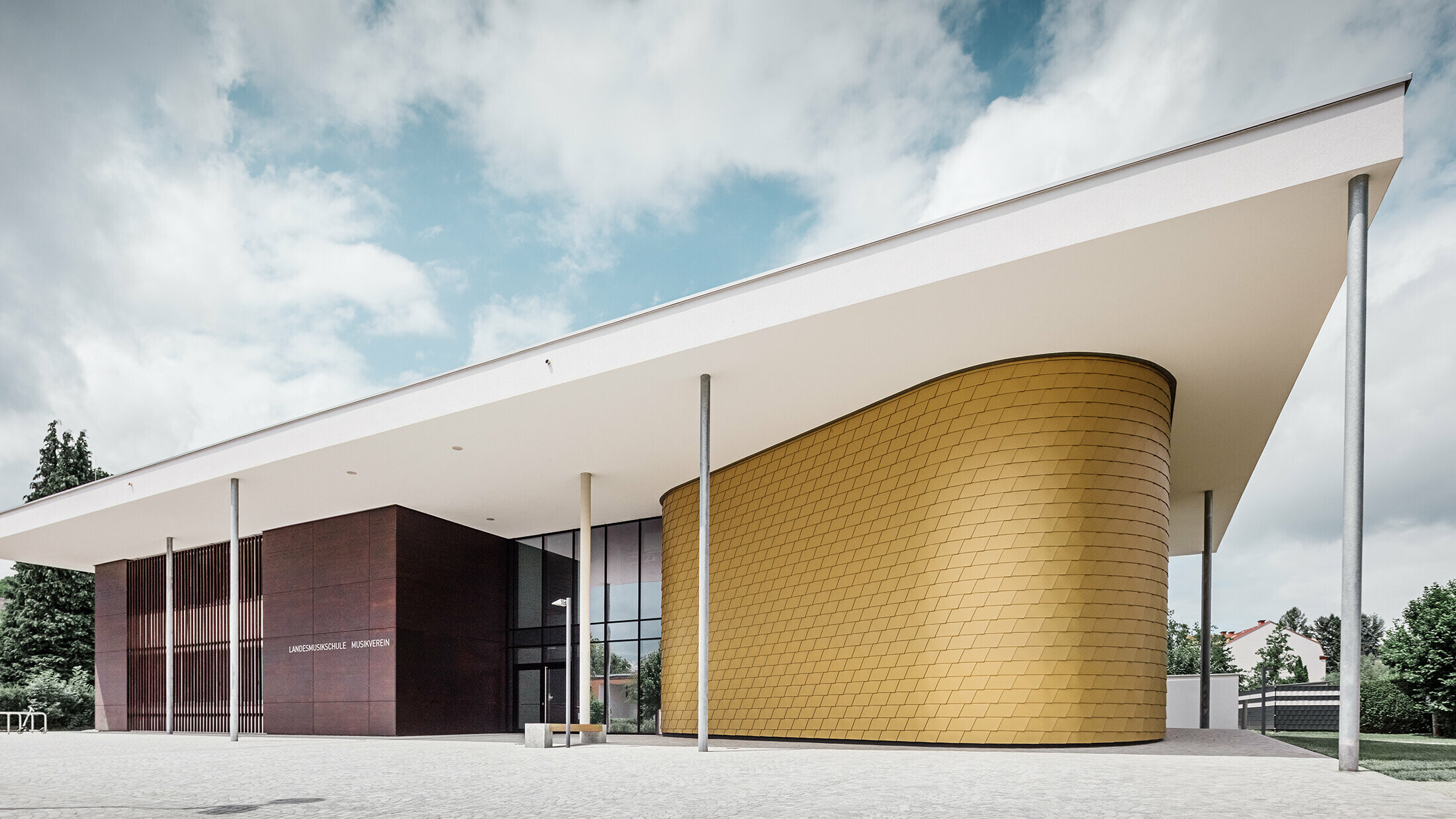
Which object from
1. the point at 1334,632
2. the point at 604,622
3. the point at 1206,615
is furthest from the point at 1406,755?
the point at 1334,632

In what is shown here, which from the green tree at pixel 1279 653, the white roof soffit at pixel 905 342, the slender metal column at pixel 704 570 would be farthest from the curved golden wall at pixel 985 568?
the green tree at pixel 1279 653

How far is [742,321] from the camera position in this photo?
463 inches

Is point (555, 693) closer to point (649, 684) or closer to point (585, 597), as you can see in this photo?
point (649, 684)

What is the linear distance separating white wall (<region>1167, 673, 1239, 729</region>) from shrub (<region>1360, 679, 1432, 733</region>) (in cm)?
358

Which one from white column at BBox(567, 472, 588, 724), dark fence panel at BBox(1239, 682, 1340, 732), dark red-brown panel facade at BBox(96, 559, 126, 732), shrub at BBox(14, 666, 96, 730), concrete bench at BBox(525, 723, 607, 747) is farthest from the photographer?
shrub at BBox(14, 666, 96, 730)

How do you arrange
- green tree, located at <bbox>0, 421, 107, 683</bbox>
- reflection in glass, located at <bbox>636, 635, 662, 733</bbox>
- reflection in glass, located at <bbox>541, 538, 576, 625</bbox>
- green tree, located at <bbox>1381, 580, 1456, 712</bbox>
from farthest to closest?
green tree, located at <bbox>0, 421, 107, 683</bbox>, reflection in glass, located at <bbox>541, 538, 576, 625</bbox>, reflection in glass, located at <bbox>636, 635, 662, 733</bbox>, green tree, located at <bbox>1381, 580, 1456, 712</bbox>

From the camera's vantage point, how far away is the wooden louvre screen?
2386 centimetres

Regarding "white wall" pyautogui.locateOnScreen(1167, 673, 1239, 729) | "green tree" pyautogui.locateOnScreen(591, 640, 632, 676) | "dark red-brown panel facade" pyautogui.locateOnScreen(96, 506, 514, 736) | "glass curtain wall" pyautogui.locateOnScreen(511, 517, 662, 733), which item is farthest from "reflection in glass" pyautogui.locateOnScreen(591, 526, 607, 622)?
"white wall" pyautogui.locateOnScreen(1167, 673, 1239, 729)

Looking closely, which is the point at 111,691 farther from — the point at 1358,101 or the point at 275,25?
the point at 1358,101

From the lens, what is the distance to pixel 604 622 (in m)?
22.5

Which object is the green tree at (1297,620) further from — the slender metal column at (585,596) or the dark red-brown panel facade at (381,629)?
the slender metal column at (585,596)

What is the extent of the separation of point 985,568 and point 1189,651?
53734mm

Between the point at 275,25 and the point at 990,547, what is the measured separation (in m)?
14.1

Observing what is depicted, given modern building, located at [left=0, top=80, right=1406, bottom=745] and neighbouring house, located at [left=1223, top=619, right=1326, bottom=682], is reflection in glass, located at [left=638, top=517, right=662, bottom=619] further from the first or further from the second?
neighbouring house, located at [left=1223, top=619, right=1326, bottom=682]
